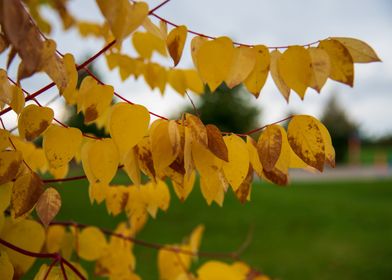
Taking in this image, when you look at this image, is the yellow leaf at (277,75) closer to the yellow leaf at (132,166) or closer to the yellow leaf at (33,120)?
the yellow leaf at (132,166)

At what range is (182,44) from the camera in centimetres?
75

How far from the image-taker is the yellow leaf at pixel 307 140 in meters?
0.71

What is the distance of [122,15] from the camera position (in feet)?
1.96

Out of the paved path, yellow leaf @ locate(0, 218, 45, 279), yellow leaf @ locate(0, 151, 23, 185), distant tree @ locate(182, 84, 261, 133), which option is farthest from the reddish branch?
distant tree @ locate(182, 84, 261, 133)

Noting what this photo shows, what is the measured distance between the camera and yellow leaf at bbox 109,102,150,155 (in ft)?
2.19

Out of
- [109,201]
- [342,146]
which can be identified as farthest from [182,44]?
[342,146]

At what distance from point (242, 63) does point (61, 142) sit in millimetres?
326

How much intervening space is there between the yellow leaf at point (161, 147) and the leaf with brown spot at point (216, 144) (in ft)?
0.19

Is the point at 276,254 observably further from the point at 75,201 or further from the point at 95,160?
the point at 95,160

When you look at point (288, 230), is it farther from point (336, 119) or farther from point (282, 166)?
point (336, 119)

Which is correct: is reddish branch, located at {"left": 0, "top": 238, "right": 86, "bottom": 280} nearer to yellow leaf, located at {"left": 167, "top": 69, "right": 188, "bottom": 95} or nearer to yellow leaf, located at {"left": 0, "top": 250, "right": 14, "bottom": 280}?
yellow leaf, located at {"left": 0, "top": 250, "right": 14, "bottom": 280}

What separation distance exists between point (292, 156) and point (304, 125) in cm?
10

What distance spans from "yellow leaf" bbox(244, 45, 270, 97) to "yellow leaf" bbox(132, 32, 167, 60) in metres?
0.48

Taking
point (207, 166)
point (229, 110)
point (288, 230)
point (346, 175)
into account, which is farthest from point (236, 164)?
point (229, 110)
